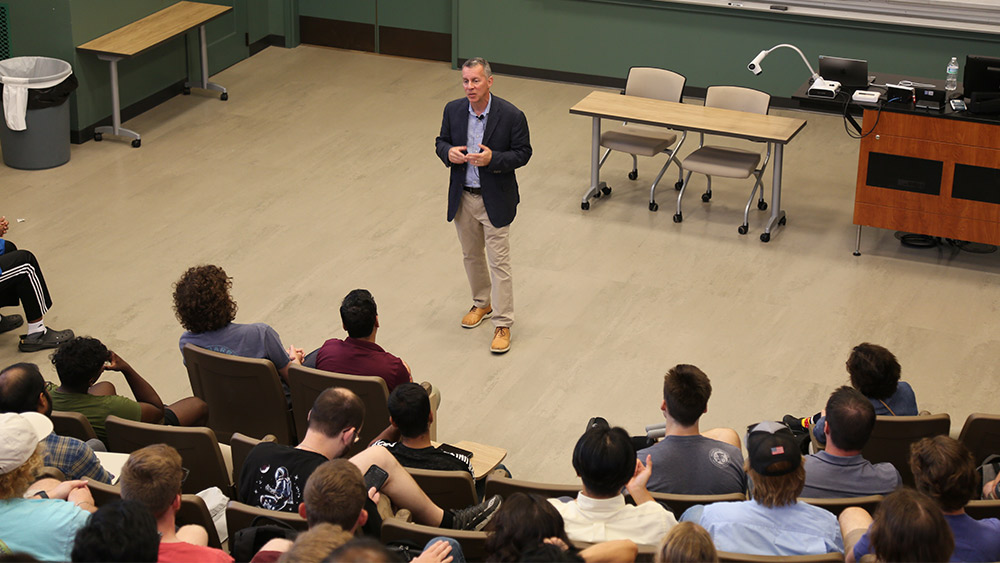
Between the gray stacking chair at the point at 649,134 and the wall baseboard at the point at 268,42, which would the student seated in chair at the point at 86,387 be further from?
the wall baseboard at the point at 268,42

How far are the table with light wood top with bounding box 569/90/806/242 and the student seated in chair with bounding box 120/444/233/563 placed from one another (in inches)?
207

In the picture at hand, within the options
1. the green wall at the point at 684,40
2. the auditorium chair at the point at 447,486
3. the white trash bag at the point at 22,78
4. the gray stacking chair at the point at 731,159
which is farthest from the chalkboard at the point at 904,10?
the auditorium chair at the point at 447,486

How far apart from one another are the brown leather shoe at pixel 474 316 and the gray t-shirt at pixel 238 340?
5.85ft

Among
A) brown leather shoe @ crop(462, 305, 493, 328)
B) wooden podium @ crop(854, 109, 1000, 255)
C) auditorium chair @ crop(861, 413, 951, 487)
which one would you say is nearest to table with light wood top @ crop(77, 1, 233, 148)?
brown leather shoe @ crop(462, 305, 493, 328)

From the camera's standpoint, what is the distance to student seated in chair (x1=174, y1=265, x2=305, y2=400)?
5.08 meters

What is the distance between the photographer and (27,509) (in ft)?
11.7

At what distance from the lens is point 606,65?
36.3 ft

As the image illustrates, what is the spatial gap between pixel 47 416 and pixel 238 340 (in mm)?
992

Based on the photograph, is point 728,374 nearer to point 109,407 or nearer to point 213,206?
point 109,407

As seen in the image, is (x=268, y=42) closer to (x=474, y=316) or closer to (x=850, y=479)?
(x=474, y=316)

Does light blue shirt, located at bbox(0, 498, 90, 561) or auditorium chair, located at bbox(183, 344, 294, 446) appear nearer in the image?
light blue shirt, located at bbox(0, 498, 90, 561)

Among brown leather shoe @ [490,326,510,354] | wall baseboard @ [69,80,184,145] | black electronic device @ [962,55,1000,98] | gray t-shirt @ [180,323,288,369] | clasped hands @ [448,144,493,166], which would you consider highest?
black electronic device @ [962,55,1000,98]

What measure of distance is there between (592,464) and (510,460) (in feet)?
6.78

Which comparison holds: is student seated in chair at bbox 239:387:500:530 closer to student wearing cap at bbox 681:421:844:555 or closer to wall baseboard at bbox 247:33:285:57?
student wearing cap at bbox 681:421:844:555
